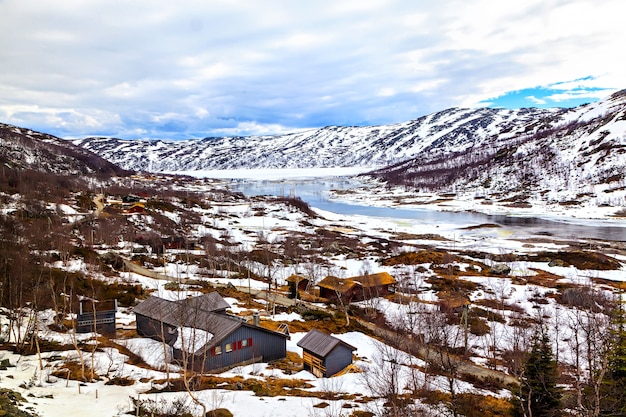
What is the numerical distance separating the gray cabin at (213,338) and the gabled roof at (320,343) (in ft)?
6.85

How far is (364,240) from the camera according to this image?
8881 centimetres

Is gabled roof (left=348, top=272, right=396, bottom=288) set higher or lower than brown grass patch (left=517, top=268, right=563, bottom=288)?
higher

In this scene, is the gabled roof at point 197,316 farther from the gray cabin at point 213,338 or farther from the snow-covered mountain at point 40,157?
the snow-covered mountain at point 40,157

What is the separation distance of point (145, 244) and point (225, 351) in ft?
170

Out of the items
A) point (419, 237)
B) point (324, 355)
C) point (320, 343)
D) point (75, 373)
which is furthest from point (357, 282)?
point (419, 237)

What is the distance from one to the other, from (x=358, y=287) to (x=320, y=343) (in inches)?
933

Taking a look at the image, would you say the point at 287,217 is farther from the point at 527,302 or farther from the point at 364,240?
the point at 527,302

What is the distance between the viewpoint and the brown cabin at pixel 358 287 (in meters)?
49.6

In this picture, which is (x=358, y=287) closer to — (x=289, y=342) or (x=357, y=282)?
(x=357, y=282)

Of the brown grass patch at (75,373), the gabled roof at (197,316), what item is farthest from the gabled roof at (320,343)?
the brown grass patch at (75,373)

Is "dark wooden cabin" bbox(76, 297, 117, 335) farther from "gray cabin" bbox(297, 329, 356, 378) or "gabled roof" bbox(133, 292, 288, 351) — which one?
"gray cabin" bbox(297, 329, 356, 378)

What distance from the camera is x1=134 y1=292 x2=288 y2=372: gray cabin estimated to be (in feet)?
85.9

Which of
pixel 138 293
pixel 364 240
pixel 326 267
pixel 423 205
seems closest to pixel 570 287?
pixel 326 267

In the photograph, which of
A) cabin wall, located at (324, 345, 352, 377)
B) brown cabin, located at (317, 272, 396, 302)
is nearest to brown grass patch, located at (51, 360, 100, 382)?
cabin wall, located at (324, 345, 352, 377)
